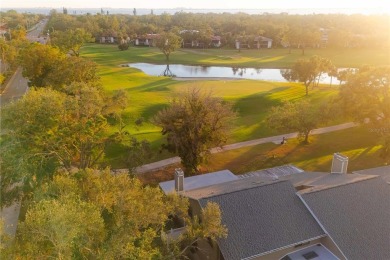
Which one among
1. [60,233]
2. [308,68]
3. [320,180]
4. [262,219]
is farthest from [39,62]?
[60,233]

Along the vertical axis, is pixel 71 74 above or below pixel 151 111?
above

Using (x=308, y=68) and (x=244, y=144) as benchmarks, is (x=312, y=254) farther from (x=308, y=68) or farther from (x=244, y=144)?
(x=308, y=68)

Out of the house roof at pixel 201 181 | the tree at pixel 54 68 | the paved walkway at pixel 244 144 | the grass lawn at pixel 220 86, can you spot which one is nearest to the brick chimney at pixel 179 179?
the house roof at pixel 201 181

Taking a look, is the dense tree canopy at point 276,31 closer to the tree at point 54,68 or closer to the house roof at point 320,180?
the tree at point 54,68

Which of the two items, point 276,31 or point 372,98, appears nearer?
point 372,98

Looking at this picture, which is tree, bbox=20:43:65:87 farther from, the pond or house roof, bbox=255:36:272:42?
house roof, bbox=255:36:272:42

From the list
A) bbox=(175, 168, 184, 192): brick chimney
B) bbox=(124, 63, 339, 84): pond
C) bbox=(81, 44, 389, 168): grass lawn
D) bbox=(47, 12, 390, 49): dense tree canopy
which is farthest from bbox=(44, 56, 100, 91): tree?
bbox=(47, 12, 390, 49): dense tree canopy

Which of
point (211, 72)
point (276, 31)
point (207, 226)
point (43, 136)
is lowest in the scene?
point (211, 72)
